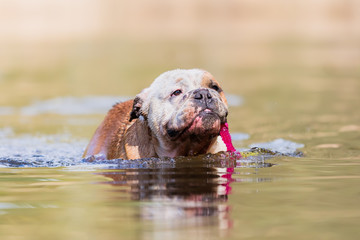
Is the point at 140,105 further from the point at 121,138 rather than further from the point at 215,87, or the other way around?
the point at 215,87

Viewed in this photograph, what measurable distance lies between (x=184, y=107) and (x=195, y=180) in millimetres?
965

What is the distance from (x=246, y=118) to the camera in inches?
507

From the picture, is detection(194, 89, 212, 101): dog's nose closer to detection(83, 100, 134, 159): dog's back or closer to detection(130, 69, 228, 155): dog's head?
detection(130, 69, 228, 155): dog's head

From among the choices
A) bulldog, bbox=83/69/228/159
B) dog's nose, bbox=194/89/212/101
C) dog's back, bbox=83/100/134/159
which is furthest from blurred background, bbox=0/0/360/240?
dog's nose, bbox=194/89/212/101

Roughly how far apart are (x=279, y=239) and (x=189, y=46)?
28.4 meters

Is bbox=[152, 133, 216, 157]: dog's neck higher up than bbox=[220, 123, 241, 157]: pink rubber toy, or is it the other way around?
bbox=[220, 123, 241, 157]: pink rubber toy

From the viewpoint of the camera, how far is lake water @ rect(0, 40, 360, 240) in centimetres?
474

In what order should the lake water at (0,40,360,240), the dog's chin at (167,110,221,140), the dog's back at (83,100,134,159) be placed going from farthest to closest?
the dog's back at (83,100,134,159) < the dog's chin at (167,110,221,140) < the lake water at (0,40,360,240)

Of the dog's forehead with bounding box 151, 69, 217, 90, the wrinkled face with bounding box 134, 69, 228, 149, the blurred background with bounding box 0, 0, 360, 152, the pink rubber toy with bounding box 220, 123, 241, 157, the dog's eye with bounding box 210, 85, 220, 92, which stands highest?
the blurred background with bounding box 0, 0, 360, 152

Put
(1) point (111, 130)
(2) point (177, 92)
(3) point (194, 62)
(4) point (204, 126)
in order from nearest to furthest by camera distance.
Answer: (4) point (204, 126) < (2) point (177, 92) < (1) point (111, 130) < (3) point (194, 62)

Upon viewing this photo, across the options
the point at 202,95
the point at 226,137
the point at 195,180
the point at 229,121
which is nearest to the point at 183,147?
the point at 226,137

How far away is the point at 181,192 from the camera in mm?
5871

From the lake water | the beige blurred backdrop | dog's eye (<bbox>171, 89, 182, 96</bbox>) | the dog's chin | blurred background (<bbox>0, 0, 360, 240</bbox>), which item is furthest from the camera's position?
the beige blurred backdrop

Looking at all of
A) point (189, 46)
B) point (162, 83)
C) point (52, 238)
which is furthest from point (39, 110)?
point (189, 46)
